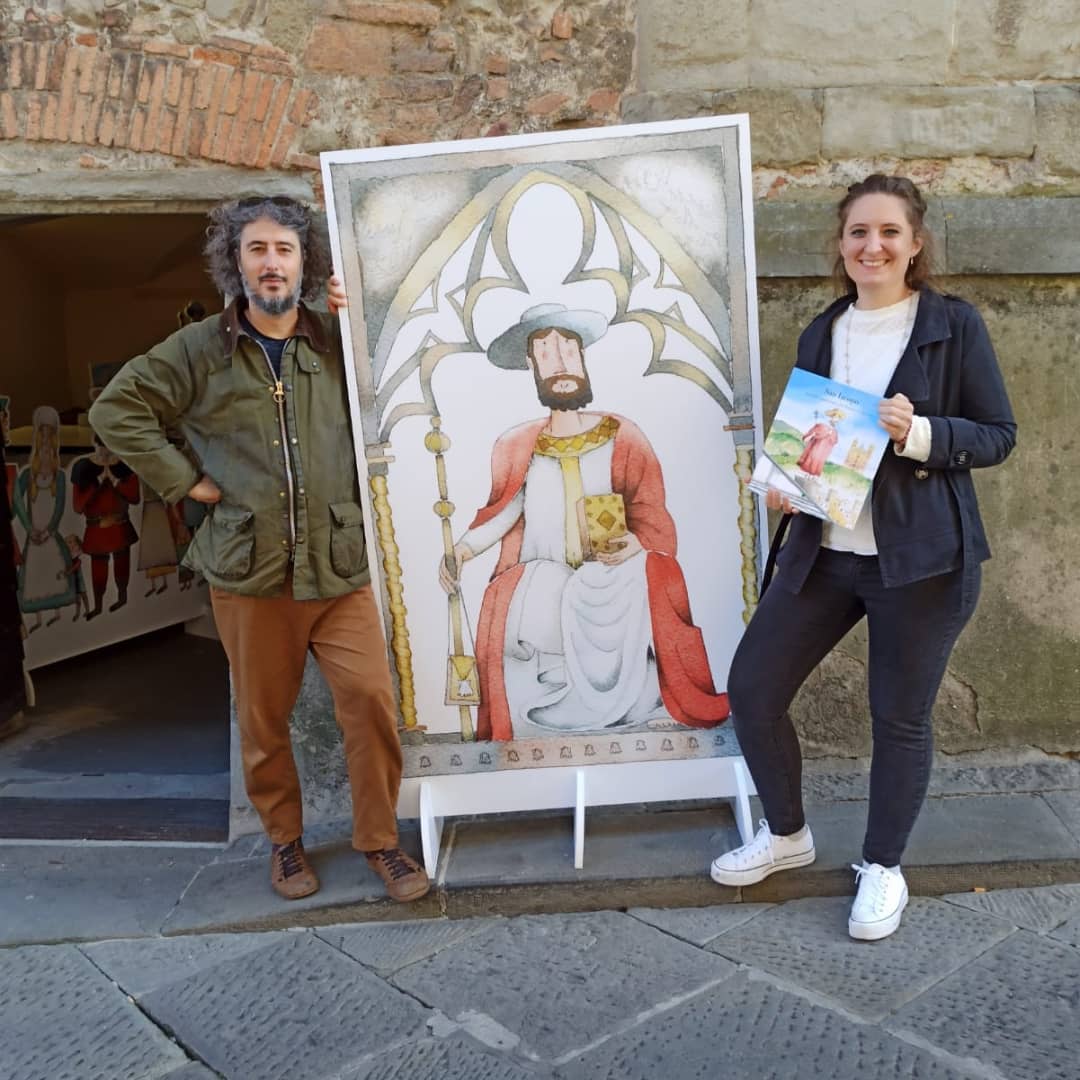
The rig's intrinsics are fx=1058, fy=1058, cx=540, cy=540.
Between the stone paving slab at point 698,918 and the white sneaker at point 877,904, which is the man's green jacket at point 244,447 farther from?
the white sneaker at point 877,904

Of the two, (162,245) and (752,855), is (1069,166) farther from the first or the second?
A: (162,245)

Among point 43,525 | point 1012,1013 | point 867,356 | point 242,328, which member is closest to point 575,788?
point 1012,1013

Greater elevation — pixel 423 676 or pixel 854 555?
pixel 854 555

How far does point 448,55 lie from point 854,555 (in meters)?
2.00

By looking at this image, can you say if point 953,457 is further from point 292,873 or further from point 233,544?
point 292,873

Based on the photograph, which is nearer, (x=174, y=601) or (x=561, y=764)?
(x=561, y=764)

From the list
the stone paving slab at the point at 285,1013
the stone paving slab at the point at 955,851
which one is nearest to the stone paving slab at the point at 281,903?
the stone paving slab at the point at 285,1013

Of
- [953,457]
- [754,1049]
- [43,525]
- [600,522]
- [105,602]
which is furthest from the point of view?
[105,602]

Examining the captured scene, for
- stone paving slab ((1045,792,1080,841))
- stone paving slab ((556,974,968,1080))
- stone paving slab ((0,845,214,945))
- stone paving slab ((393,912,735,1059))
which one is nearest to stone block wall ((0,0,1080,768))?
stone paving slab ((1045,792,1080,841))

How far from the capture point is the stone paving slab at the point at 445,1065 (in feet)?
7.67

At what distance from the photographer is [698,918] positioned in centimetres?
296

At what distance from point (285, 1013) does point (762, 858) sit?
4.39ft

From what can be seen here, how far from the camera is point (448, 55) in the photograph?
3.31m

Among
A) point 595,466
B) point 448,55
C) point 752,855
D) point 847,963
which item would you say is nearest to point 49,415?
point 448,55
